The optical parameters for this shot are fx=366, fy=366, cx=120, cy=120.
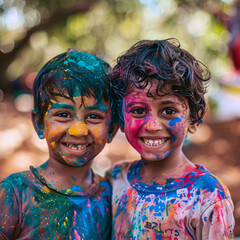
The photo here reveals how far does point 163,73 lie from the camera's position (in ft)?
6.68

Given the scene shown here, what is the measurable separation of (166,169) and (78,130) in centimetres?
58

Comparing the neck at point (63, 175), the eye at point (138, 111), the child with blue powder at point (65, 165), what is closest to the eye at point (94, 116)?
the child with blue powder at point (65, 165)

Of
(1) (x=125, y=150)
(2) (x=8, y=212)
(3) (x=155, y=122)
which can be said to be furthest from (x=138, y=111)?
(1) (x=125, y=150)

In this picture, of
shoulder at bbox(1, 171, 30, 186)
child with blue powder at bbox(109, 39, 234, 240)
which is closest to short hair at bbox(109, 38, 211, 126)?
child with blue powder at bbox(109, 39, 234, 240)

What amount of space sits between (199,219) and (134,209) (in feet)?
1.33

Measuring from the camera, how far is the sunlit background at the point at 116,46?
6.78 meters

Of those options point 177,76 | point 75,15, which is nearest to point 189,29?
point 75,15

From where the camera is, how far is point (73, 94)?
7.16ft

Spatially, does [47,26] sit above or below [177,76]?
above

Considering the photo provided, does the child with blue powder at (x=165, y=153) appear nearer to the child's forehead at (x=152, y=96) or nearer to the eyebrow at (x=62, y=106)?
the child's forehead at (x=152, y=96)

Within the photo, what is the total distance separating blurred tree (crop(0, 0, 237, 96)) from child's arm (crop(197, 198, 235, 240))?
557cm

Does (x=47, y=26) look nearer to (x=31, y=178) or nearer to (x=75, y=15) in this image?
(x=75, y=15)

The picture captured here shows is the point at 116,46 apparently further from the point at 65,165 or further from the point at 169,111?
the point at 169,111

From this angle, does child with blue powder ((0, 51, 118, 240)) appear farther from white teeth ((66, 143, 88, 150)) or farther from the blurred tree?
the blurred tree
